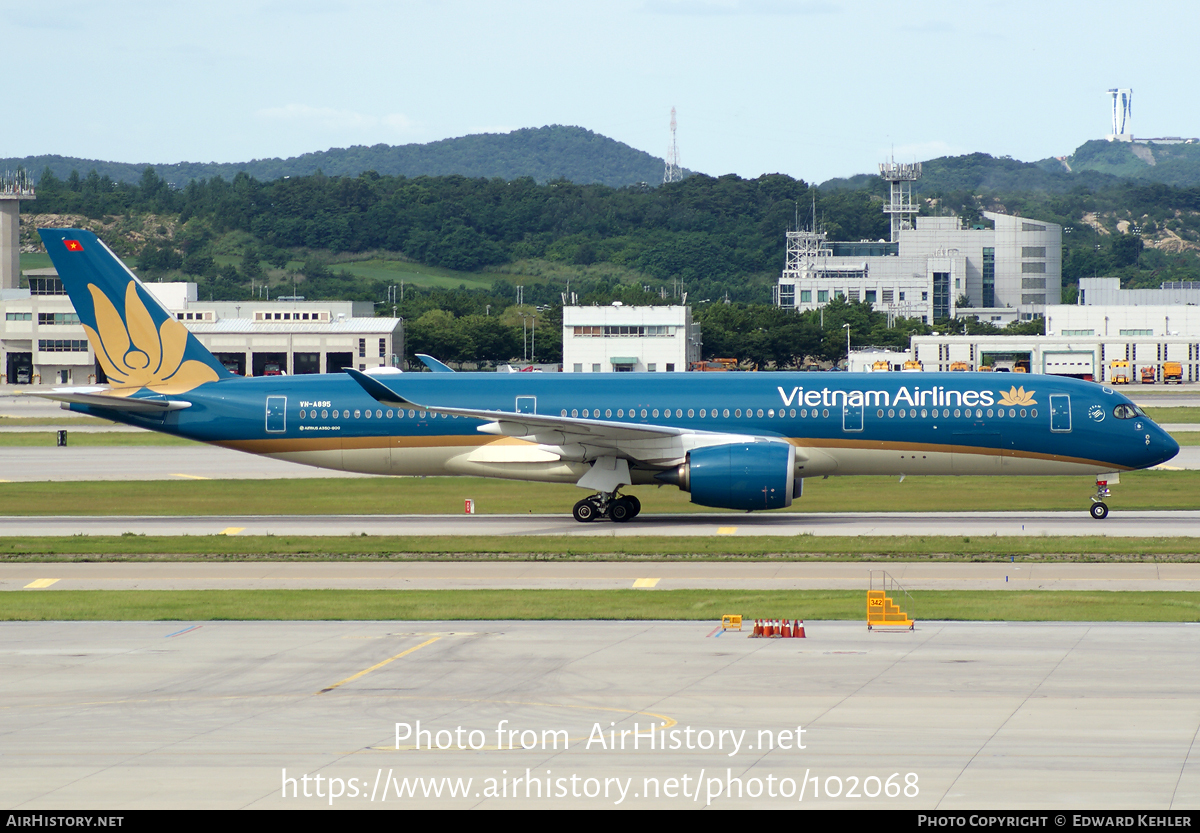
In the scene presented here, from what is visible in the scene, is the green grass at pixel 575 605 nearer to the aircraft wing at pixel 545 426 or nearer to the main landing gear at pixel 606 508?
the aircraft wing at pixel 545 426

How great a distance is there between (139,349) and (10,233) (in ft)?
525

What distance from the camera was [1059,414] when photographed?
40.5 meters

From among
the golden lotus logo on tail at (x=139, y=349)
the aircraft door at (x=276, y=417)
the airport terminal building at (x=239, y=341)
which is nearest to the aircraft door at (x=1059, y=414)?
the aircraft door at (x=276, y=417)

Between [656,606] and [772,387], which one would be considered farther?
[772,387]

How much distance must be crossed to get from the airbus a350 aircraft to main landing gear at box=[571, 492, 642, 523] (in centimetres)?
4

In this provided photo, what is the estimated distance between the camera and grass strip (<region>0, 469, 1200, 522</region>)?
4412cm

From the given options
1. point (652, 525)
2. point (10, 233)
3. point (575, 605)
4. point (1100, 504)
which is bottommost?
point (652, 525)

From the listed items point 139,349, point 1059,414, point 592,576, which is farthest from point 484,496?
point 1059,414

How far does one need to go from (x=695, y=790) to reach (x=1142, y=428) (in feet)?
102

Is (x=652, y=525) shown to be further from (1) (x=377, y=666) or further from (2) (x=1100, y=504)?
(1) (x=377, y=666)

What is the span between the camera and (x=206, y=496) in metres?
48.1
